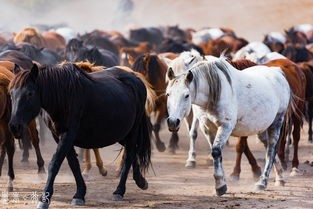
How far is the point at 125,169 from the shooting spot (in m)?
8.96

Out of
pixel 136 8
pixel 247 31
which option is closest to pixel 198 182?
pixel 247 31

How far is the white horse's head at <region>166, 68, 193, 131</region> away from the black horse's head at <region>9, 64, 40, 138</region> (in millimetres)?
1416

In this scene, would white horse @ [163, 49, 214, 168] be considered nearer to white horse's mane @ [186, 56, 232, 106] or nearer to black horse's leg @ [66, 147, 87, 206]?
white horse's mane @ [186, 56, 232, 106]

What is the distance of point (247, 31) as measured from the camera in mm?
50562

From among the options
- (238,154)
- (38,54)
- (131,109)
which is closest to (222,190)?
(131,109)

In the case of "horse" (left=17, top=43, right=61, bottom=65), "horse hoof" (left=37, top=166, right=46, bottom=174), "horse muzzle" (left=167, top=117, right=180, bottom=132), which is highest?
"horse muzzle" (left=167, top=117, right=180, bottom=132)

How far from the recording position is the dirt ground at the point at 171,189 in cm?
860

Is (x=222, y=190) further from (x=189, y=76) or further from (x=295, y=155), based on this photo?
(x=295, y=155)

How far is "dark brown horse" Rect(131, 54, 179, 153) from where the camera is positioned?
13.7m

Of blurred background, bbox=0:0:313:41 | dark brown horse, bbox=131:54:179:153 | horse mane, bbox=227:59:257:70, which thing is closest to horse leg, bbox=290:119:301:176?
horse mane, bbox=227:59:257:70

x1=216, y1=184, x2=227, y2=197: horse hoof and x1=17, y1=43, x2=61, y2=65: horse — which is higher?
x1=216, y1=184, x2=227, y2=197: horse hoof

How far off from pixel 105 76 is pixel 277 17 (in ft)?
147

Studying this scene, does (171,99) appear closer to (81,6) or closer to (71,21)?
(71,21)

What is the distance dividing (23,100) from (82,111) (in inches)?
29.4
